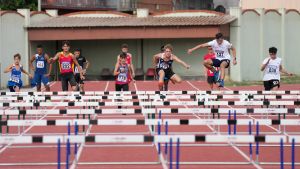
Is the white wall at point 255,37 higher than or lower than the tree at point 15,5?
lower

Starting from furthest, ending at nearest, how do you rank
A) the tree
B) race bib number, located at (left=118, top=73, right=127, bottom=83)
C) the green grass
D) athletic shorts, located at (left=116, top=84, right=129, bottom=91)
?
the tree → the green grass → athletic shorts, located at (left=116, top=84, right=129, bottom=91) → race bib number, located at (left=118, top=73, right=127, bottom=83)

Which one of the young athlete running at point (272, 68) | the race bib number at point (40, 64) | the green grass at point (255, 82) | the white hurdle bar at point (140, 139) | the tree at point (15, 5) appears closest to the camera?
the white hurdle bar at point (140, 139)

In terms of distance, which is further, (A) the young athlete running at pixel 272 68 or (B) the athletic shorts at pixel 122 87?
(B) the athletic shorts at pixel 122 87

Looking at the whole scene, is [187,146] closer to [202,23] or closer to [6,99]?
[6,99]

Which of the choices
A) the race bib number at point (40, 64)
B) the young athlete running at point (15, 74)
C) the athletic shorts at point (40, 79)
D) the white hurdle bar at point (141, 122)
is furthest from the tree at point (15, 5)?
the white hurdle bar at point (141, 122)

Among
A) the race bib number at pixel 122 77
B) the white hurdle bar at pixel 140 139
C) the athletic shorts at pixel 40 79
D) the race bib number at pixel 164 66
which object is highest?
the race bib number at pixel 164 66

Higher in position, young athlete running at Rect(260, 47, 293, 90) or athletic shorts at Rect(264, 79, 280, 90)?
young athlete running at Rect(260, 47, 293, 90)

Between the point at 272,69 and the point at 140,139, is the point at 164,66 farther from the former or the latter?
the point at 140,139

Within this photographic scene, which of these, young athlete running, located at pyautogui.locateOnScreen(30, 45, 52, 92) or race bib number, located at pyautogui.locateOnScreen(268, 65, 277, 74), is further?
young athlete running, located at pyautogui.locateOnScreen(30, 45, 52, 92)

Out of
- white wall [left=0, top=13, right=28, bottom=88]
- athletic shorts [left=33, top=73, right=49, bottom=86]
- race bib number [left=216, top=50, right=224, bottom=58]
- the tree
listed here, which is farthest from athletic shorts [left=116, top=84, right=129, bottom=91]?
the tree

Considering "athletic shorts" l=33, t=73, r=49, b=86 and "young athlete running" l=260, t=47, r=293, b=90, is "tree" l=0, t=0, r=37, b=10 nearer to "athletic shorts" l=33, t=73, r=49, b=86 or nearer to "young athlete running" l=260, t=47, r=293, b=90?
"athletic shorts" l=33, t=73, r=49, b=86

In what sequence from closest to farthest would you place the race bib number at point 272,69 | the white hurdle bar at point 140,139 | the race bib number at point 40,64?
the white hurdle bar at point 140,139
the race bib number at point 272,69
the race bib number at point 40,64

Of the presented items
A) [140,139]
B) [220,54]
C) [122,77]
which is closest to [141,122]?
[140,139]

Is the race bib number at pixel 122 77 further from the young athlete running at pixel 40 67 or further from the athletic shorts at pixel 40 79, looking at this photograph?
the athletic shorts at pixel 40 79
